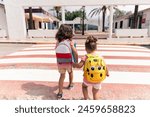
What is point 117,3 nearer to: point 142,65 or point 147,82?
point 142,65

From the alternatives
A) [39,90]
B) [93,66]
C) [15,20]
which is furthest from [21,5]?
[93,66]

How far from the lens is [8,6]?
54.5ft

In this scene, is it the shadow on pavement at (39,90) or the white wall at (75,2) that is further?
the white wall at (75,2)

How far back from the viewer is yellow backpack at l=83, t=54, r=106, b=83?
2967 mm

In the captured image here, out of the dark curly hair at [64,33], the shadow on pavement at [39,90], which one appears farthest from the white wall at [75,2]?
the dark curly hair at [64,33]

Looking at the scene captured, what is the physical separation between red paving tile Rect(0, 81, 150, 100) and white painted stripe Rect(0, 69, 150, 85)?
1.02 ft

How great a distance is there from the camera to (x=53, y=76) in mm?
5156

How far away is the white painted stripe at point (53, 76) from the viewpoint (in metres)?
4.78

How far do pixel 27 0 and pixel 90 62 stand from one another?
586 inches

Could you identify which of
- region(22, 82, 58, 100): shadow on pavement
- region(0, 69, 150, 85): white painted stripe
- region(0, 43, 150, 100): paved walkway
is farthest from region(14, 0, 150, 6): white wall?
region(22, 82, 58, 100): shadow on pavement

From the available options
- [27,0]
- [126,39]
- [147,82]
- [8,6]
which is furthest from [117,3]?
[147,82]

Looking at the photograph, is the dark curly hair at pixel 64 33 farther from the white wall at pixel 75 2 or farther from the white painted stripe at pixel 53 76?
the white wall at pixel 75 2

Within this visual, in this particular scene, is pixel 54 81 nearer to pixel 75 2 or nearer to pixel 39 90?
pixel 39 90

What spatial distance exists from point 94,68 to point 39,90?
1.74m
